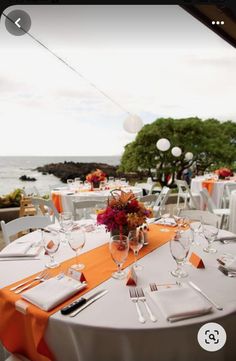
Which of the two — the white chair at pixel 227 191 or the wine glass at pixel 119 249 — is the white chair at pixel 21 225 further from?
the white chair at pixel 227 191

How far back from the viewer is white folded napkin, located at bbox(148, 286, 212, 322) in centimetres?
83

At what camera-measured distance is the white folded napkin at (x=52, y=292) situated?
890 mm

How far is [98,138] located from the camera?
11.8m

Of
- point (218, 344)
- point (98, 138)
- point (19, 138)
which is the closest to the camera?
point (218, 344)

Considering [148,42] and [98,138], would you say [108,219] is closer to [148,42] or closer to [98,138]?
[148,42]

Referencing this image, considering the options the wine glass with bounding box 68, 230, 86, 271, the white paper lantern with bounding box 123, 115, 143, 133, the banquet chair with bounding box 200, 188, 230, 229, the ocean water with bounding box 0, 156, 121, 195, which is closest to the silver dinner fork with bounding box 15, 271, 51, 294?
the wine glass with bounding box 68, 230, 86, 271

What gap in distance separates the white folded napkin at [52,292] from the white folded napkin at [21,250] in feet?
1.10

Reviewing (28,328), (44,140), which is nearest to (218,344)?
(28,328)

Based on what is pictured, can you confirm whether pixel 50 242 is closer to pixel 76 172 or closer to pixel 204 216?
pixel 204 216

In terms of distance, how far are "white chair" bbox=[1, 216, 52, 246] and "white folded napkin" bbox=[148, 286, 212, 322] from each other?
3.77 feet

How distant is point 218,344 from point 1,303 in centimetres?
77

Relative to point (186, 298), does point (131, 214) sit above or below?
above

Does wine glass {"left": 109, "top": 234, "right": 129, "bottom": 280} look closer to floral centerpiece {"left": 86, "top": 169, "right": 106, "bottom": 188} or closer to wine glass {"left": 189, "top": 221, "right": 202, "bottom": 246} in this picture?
wine glass {"left": 189, "top": 221, "right": 202, "bottom": 246}

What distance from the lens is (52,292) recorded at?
0.95 m
